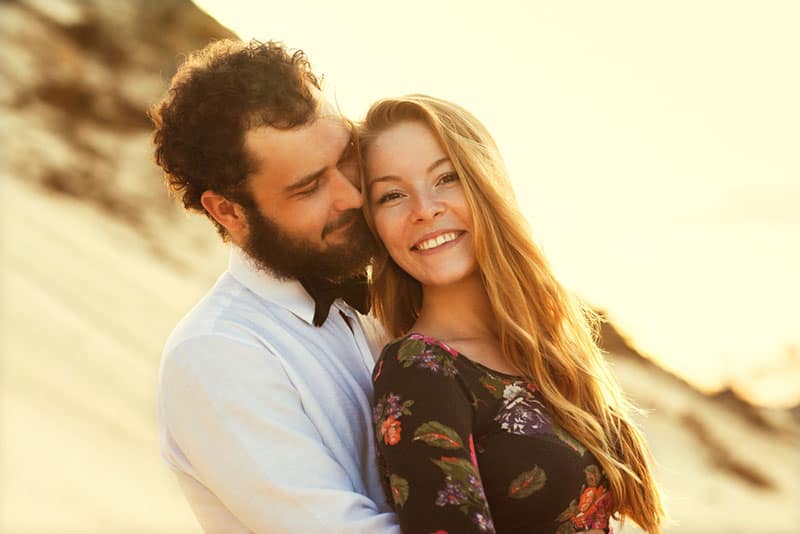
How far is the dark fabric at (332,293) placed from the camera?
2.41 meters

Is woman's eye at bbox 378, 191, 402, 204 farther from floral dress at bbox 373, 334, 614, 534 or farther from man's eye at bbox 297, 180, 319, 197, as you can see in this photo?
floral dress at bbox 373, 334, 614, 534

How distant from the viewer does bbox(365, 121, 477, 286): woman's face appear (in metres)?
2.28

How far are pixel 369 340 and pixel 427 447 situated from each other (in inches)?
27.5

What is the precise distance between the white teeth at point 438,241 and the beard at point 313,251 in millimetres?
199

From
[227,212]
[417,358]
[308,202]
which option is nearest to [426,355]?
[417,358]

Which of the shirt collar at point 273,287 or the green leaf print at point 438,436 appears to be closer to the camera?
the green leaf print at point 438,436

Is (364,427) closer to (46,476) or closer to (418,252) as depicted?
(418,252)

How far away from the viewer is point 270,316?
231 cm

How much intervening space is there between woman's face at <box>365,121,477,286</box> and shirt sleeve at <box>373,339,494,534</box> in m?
0.31

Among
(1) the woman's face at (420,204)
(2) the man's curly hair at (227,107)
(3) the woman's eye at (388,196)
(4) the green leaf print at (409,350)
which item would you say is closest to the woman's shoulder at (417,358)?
(4) the green leaf print at (409,350)

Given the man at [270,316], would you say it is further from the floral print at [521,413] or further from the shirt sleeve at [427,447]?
the floral print at [521,413]

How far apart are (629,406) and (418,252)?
2.39ft

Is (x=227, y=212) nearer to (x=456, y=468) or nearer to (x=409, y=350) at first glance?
(x=409, y=350)

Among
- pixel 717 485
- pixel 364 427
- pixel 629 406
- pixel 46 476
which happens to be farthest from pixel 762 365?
pixel 364 427
